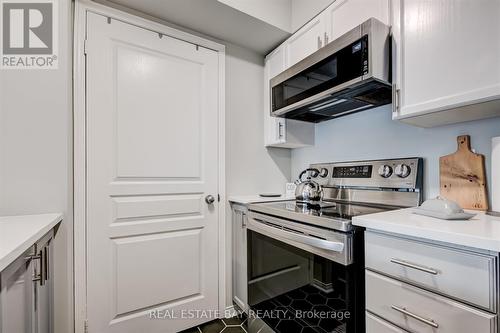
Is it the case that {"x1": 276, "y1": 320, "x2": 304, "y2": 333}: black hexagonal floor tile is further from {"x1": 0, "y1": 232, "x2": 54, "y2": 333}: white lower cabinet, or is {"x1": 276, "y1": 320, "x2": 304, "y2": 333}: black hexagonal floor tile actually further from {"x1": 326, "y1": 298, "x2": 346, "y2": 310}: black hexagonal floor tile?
{"x1": 0, "y1": 232, "x2": 54, "y2": 333}: white lower cabinet

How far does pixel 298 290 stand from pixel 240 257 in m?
0.63

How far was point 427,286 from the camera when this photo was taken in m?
0.76

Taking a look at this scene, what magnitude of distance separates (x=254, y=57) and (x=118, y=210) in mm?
1603

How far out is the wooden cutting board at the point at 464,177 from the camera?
1.09 metres

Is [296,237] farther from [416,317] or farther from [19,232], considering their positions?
[19,232]

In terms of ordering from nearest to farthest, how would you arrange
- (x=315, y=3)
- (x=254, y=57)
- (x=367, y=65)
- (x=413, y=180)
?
(x=367, y=65)
(x=413, y=180)
(x=315, y=3)
(x=254, y=57)

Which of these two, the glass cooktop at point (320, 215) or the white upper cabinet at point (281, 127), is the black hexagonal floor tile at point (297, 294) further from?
the white upper cabinet at point (281, 127)

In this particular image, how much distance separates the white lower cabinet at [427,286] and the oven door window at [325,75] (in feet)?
2.51

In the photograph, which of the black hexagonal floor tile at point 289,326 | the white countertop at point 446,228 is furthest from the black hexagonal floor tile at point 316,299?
the white countertop at point 446,228

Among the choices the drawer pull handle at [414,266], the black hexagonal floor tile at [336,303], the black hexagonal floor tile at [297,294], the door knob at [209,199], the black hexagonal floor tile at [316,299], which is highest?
the door knob at [209,199]

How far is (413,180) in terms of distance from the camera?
1301mm

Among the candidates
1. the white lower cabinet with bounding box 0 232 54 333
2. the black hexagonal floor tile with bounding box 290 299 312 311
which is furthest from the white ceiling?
the black hexagonal floor tile with bounding box 290 299 312 311

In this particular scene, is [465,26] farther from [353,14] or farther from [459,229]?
[459,229]

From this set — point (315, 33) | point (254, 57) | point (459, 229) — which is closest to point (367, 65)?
point (315, 33)
